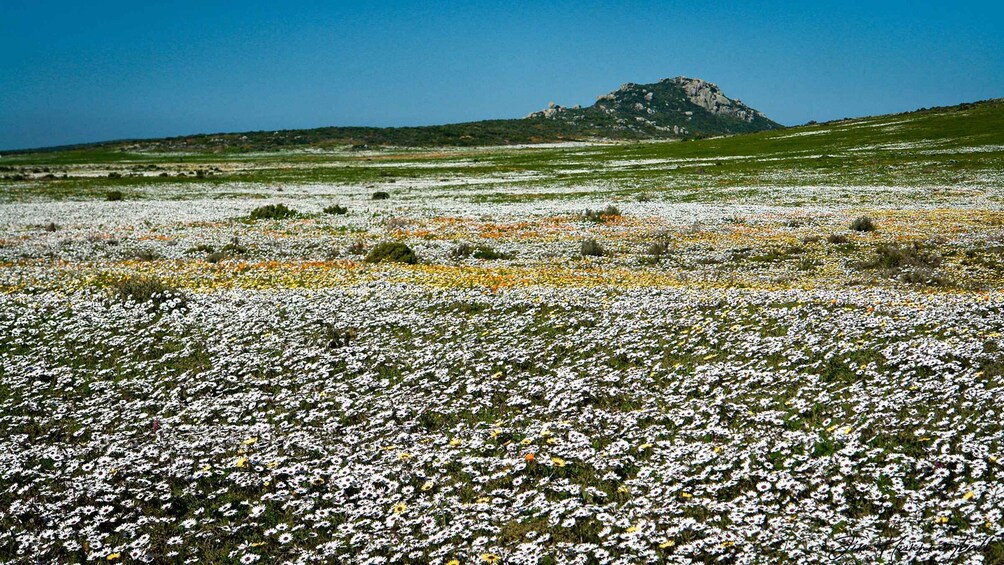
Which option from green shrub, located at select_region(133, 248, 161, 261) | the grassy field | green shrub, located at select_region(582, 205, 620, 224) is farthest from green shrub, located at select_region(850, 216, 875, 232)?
green shrub, located at select_region(133, 248, 161, 261)

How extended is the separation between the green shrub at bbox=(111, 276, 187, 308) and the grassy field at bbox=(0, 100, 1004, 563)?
0.12 m

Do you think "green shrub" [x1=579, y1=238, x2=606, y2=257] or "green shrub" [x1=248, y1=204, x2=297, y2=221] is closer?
"green shrub" [x1=579, y1=238, x2=606, y2=257]

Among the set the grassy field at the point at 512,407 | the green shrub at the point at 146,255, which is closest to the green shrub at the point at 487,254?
the grassy field at the point at 512,407

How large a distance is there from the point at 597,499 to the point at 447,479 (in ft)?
6.98

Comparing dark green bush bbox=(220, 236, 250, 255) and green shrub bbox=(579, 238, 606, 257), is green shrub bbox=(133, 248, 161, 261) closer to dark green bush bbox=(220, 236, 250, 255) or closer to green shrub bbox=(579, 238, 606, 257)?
dark green bush bbox=(220, 236, 250, 255)

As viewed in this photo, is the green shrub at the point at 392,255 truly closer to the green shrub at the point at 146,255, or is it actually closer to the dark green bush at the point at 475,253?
the dark green bush at the point at 475,253

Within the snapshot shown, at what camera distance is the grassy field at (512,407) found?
308 inches

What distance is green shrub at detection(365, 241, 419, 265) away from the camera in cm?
2664

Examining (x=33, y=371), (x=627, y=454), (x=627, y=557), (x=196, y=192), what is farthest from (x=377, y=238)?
(x=196, y=192)

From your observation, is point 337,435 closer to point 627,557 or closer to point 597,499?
point 597,499

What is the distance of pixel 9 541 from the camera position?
26.7ft

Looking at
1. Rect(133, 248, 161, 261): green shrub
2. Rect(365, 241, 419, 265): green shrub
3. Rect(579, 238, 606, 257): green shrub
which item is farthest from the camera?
Rect(133, 248, 161, 261): green shrub

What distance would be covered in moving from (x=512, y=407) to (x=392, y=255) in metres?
16.6

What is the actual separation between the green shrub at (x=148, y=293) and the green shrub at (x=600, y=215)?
2501 cm
